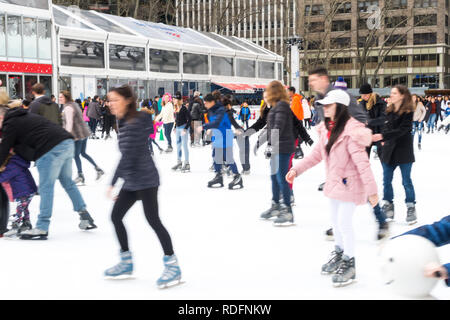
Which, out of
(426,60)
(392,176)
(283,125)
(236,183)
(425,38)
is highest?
(425,38)

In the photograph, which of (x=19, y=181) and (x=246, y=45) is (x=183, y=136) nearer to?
(x=19, y=181)

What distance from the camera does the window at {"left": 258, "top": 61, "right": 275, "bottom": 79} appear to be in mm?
48406

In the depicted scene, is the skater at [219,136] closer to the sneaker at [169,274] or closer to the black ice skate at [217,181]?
the black ice skate at [217,181]

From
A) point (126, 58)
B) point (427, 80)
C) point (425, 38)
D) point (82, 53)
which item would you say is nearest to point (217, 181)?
point (82, 53)

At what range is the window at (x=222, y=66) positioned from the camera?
4231 centimetres

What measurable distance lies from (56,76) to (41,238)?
23.7m

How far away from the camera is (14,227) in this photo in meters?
5.99

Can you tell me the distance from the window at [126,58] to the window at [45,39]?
5.49m

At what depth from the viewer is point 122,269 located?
4.35 m

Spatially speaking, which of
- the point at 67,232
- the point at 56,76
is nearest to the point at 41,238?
the point at 67,232

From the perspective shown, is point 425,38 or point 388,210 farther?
point 425,38

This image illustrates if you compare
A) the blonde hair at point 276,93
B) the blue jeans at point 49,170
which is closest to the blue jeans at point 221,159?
the blonde hair at point 276,93

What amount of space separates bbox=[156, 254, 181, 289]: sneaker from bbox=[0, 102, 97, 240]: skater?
1.91 metres

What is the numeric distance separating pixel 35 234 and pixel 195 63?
35144 mm
